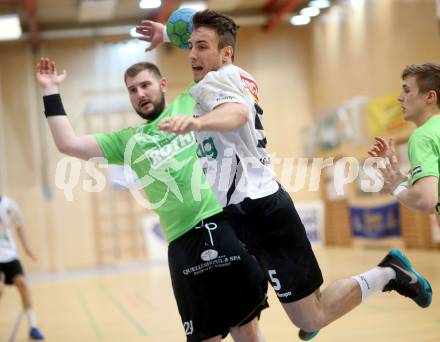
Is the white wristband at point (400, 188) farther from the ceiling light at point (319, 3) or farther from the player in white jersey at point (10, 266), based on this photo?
the ceiling light at point (319, 3)

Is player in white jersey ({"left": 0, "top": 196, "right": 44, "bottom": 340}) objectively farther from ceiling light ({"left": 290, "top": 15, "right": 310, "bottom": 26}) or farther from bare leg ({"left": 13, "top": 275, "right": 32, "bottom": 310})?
ceiling light ({"left": 290, "top": 15, "right": 310, "bottom": 26})

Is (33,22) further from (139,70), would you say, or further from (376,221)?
(139,70)

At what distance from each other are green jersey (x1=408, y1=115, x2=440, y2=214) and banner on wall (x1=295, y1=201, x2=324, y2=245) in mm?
14346

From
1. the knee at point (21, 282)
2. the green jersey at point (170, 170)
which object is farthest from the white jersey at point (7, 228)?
the green jersey at point (170, 170)

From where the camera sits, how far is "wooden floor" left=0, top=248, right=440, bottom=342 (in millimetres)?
5879

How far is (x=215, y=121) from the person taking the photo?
9.53 ft

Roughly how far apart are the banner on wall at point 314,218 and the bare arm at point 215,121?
49.3 ft

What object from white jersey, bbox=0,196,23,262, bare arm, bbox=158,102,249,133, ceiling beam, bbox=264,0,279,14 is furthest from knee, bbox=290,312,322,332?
ceiling beam, bbox=264,0,279,14

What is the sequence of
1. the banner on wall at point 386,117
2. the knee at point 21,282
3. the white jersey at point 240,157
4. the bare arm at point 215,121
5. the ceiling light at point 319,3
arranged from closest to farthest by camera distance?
1. the bare arm at point 215,121
2. the white jersey at point 240,157
3. the knee at point 21,282
4. the banner on wall at point 386,117
5. the ceiling light at point 319,3

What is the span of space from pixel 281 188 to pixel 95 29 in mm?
16660

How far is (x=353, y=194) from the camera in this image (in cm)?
1803

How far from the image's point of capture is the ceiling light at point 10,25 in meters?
16.5

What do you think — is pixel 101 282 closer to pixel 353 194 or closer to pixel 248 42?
pixel 353 194

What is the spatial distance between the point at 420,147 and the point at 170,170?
4.59ft
